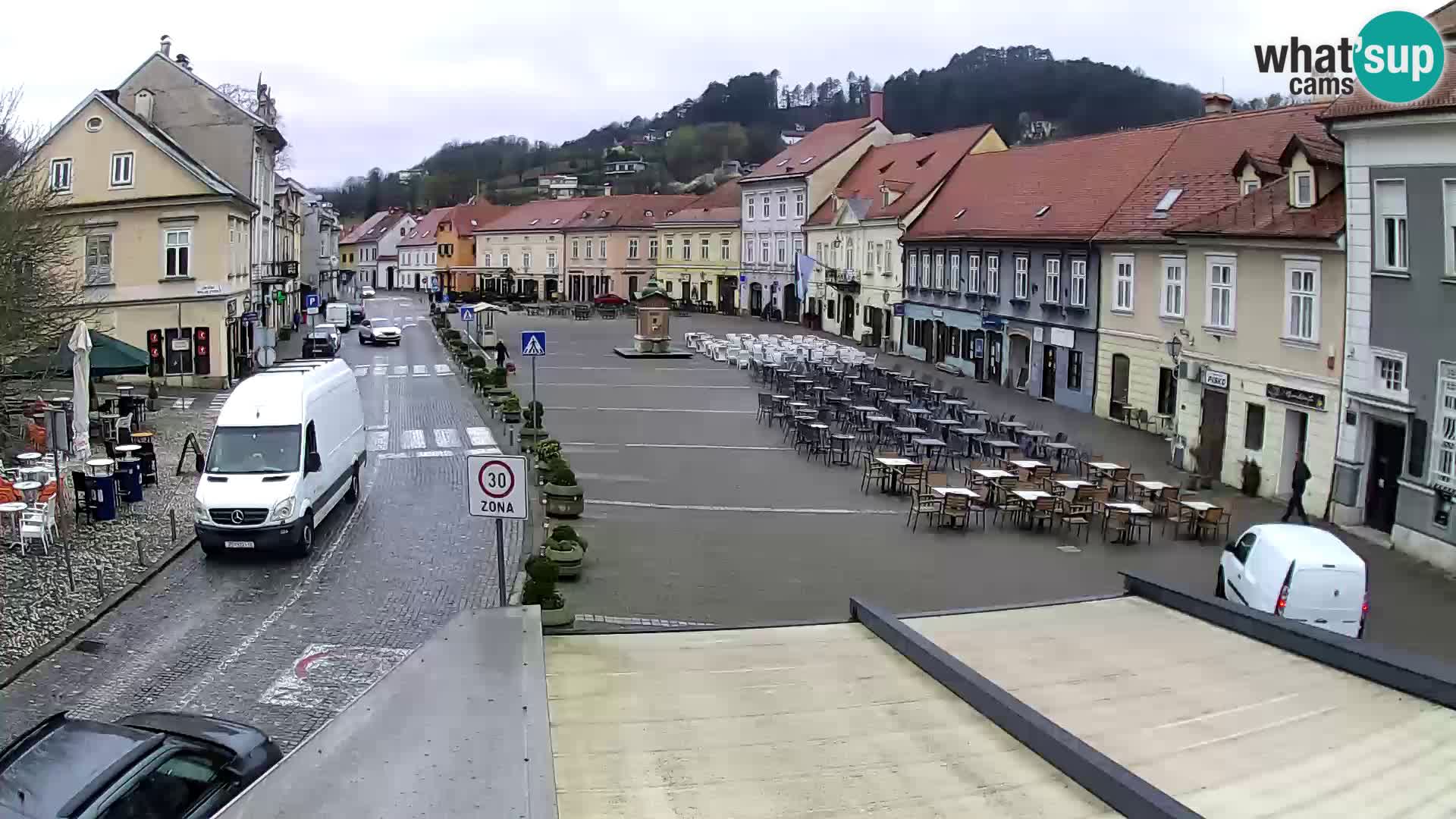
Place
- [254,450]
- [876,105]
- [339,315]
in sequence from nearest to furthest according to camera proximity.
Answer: [254,450] → [339,315] → [876,105]

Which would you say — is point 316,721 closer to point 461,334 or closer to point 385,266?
point 461,334

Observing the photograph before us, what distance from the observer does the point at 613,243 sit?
9756cm

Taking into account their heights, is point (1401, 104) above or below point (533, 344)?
above

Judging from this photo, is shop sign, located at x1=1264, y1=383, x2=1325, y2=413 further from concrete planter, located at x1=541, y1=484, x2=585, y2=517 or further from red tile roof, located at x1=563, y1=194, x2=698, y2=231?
red tile roof, located at x1=563, y1=194, x2=698, y2=231

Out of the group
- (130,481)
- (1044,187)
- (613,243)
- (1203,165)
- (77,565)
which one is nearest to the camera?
(77,565)

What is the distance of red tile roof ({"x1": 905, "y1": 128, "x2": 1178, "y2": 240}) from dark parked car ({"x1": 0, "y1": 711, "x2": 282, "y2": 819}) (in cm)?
3178

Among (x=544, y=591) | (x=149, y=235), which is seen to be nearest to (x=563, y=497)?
(x=544, y=591)

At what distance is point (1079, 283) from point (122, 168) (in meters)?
29.5

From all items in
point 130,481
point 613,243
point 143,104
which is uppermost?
point 143,104

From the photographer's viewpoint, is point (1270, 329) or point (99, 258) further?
point (99, 258)

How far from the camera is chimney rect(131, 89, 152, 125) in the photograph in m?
44.6

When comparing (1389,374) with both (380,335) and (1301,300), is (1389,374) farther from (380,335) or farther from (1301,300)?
(380,335)

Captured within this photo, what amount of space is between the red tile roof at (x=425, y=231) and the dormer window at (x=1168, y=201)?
323ft

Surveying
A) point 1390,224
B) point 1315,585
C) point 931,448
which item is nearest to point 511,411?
→ point 931,448
